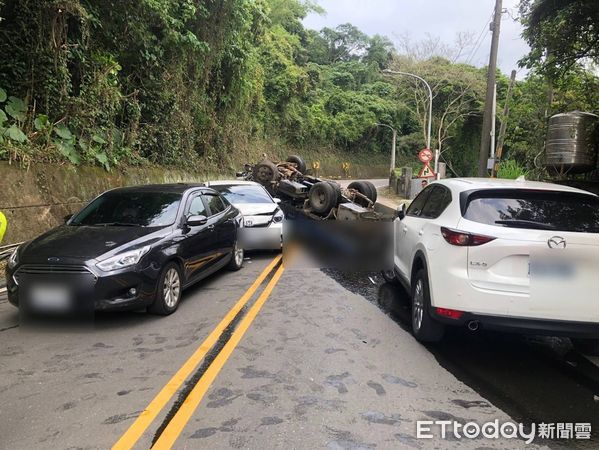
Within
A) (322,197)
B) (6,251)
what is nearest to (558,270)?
(6,251)

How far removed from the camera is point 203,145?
22.9 m

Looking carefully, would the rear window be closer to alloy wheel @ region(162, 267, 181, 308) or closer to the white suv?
the white suv

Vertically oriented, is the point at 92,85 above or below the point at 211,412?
above

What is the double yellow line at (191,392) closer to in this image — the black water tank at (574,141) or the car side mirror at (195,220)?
the car side mirror at (195,220)

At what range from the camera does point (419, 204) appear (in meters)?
6.66

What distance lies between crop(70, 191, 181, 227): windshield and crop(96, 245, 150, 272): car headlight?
773mm

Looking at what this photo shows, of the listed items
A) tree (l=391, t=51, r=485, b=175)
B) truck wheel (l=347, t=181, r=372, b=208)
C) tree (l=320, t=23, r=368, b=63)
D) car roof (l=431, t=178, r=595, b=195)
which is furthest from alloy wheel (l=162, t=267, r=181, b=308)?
tree (l=320, t=23, r=368, b=63)

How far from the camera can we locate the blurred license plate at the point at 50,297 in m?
5.30

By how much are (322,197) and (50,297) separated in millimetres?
12877

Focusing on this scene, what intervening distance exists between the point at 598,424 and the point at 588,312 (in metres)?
0.95

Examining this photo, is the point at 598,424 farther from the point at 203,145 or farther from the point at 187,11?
the point at 203,145

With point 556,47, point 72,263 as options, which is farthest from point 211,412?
point 556,47

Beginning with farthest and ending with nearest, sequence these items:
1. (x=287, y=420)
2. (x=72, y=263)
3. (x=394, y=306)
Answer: (x=394, y=306) < (x=72, y=263) < (x=287, y=420)

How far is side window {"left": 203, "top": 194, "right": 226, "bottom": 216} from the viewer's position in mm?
8180
